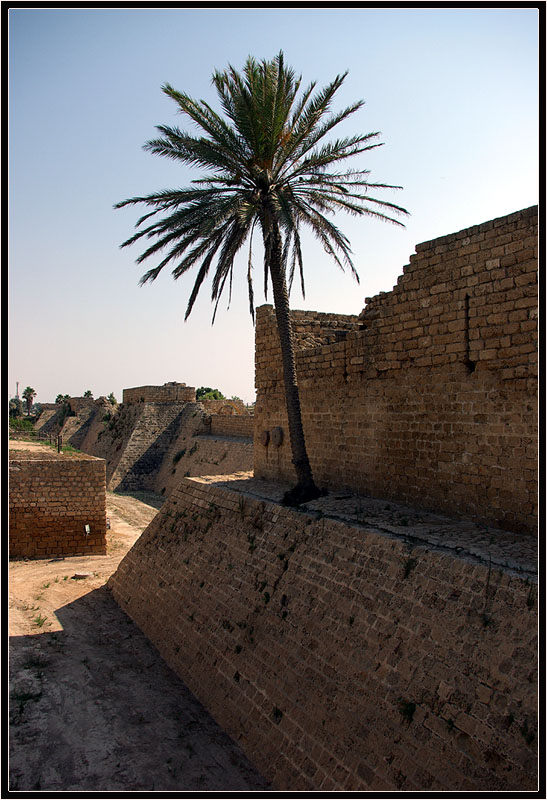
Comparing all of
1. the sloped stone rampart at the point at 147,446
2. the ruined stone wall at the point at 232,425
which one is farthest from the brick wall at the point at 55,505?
the sloped stone rampart at the point at 147,446

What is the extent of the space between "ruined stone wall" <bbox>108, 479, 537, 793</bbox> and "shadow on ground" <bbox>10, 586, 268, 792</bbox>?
0.29m

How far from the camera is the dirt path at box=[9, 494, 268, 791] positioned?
225 inches

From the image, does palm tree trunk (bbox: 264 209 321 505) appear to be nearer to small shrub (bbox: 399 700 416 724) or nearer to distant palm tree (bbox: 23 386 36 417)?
small shrub (bbox: 399 700 416 724)

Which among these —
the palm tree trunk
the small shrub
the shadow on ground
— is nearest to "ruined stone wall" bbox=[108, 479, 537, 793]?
the small shrub

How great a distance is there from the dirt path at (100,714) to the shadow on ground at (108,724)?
1 cm

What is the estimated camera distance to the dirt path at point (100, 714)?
572cm

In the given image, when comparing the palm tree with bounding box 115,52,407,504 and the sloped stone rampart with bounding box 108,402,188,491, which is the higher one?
the palm tree with bounding box 115,52,407,504

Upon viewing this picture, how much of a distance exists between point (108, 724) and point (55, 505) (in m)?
8.82

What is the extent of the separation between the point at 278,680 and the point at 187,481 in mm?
6021

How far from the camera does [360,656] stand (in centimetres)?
539

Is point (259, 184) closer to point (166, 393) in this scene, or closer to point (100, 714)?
point (100, 714)

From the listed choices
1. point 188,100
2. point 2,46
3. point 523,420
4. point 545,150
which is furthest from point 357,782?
point 188,100

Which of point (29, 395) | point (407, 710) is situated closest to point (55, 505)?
point (407, 710)

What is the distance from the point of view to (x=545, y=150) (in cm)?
408
